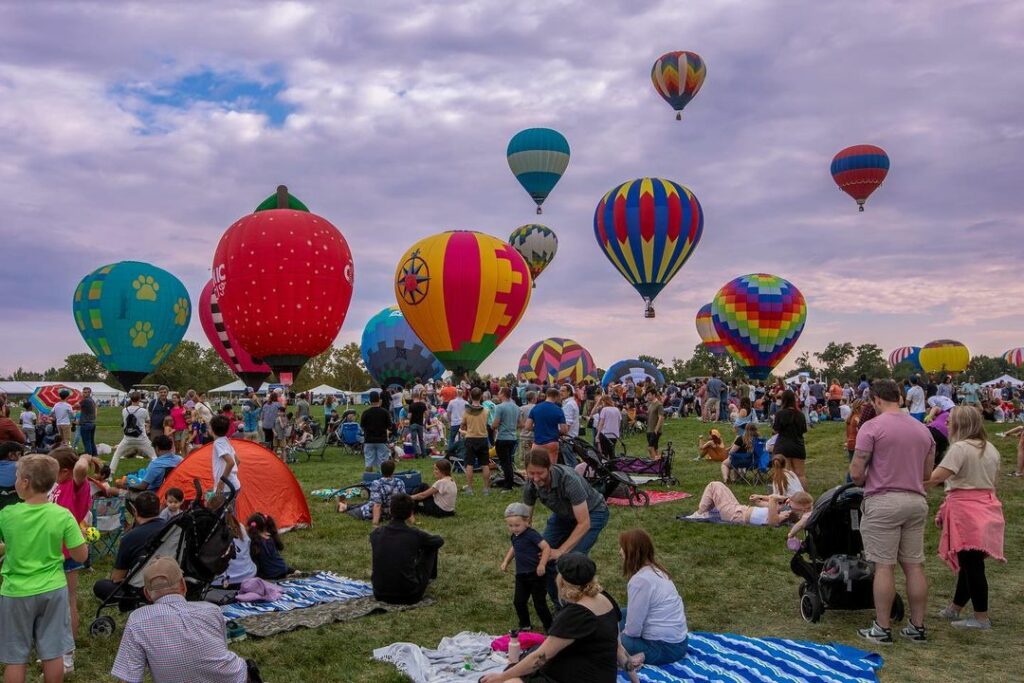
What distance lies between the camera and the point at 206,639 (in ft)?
12.9

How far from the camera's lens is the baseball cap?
156 inches

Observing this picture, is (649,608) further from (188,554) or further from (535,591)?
(188,554)

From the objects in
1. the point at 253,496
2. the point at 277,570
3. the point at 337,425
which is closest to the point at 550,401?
the point at 253,496

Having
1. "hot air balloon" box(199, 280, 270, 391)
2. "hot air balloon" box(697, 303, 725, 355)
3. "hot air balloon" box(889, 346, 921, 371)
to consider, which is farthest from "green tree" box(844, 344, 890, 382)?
"hot air balloon" box(199, 280, 270, 391)

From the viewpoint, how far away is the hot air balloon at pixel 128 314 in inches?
1336

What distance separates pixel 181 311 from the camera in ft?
120

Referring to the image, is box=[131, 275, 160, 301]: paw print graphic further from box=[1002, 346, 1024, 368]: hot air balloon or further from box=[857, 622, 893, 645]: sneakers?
box=[1002, 346, 1024, 368]: hot air balloon

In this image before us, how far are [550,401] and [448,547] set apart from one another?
11.8 ft

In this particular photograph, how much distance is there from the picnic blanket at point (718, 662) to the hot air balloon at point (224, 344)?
96.0ft

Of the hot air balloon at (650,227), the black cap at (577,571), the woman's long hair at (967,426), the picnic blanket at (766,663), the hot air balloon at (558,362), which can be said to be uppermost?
the hot air balloon at (650,227)

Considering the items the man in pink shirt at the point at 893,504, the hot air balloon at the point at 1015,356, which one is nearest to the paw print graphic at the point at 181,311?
the man in pink shirt at the point at 893,504

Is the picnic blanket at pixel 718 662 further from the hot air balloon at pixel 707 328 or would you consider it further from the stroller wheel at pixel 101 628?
the hot air balloon at pixel 707 328

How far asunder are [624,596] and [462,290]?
64.7 feet

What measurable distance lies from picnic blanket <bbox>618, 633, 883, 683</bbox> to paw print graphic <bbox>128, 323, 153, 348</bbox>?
109 ft
